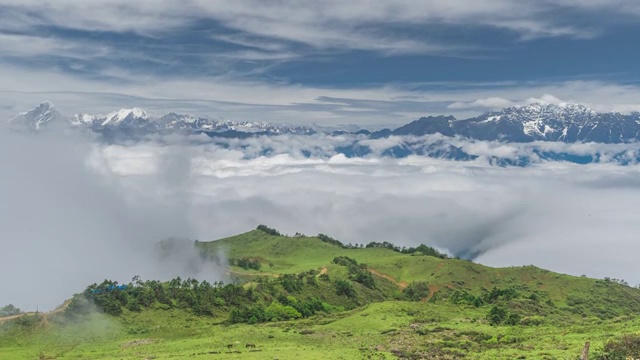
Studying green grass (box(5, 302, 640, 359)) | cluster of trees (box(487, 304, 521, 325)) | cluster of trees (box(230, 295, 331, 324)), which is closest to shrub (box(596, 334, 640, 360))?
green grass (box(5, 302, 640, 359))

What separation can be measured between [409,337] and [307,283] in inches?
3552

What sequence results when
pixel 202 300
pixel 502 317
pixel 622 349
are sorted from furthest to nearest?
pixel 202 300, pixel 502 317, pixel 622 349

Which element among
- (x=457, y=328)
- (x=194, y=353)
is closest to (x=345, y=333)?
(x=457, y=328)

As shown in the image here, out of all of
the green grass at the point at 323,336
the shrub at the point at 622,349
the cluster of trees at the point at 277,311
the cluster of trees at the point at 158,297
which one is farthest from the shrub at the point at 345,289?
the shrub at the point at 622,349

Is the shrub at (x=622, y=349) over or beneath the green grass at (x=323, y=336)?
over

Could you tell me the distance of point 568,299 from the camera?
19362 centimetres

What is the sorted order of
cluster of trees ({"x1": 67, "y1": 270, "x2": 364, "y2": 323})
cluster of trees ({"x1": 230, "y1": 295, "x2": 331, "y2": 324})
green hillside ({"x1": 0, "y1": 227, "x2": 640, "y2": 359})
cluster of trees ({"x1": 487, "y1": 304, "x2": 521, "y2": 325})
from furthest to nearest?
cluster of trees ({"x1": 230, "y1": 295, "x2": 331, "y2": 324})
cluster of trees ({"x1": 67, "y1": 270, "x2": 364, "y2": 323})
cluster of trees ({"x1": 487, "y1": 304, "x2": 521, "y2": 325})
green hillside ({"x1": 0, "y1": 227, "x2": 640, "y2": 359})

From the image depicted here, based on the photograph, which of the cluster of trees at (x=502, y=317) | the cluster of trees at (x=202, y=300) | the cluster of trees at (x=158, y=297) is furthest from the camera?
the cluster of trees at (x=202, y=300)

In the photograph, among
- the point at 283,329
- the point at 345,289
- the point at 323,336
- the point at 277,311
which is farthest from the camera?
the point at 345,289

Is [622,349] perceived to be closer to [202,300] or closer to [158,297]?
[202,300]

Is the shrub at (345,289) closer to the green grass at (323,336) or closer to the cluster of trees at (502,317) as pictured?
the green grass at (323,336)

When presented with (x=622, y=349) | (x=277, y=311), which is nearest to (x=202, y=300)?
(x=277, y=311)

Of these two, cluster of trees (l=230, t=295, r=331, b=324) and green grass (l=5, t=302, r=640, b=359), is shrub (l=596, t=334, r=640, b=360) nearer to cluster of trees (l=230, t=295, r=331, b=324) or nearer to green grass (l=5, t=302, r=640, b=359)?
green grass (l=5, t=302, r=640, b=359)

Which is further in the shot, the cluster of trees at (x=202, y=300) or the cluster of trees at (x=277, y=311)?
the cluster of trees at (x=277, y=311)
